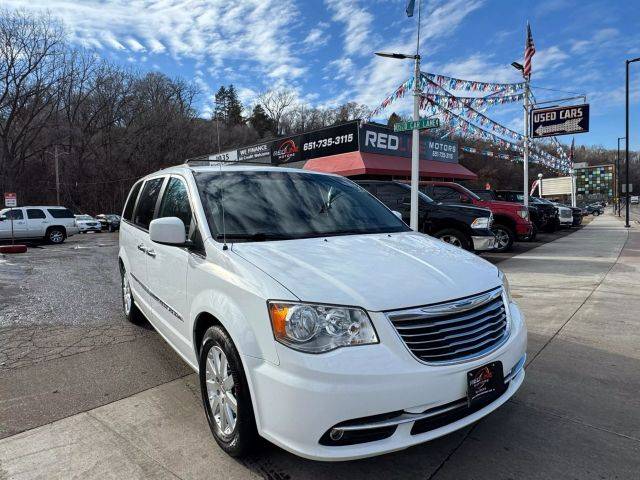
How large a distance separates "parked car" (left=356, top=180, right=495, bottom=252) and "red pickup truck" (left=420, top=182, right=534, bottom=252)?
1.73 metres

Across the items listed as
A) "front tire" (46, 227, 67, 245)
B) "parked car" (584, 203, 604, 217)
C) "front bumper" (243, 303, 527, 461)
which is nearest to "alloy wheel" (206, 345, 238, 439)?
"front bumper" (243, 303, 527, 461)

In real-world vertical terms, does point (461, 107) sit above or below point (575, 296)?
above

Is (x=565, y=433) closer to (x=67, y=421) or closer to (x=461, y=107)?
(x=67, y=421)

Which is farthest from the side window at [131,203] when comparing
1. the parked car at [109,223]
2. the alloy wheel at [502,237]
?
the parked car at [109,223]

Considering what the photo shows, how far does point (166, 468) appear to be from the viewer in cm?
257

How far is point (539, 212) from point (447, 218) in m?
8.68

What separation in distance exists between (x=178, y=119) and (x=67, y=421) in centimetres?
5850

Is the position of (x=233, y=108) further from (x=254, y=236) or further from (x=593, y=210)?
(x=254, y=236)

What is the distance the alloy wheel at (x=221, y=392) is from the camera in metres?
2.55

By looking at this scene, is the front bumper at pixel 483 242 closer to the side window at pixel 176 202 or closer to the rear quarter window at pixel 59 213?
the side window at pixel 176 202

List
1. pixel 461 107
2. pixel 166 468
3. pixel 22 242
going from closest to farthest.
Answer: pixel 166 468
pixel 461 107
pixel 22 242

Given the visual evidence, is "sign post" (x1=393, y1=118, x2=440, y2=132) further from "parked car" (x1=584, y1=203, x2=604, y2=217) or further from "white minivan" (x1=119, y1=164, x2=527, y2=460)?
"parked car" (x1=584, y1=203, x2=604, y2=217)

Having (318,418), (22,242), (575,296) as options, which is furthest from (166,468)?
(22,242)

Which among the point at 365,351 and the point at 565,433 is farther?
the point at 565,433
